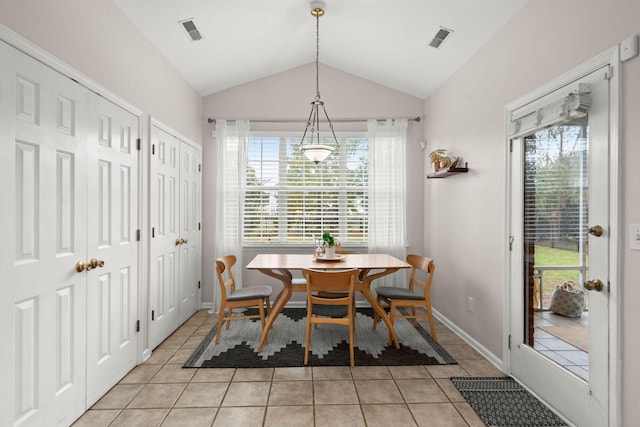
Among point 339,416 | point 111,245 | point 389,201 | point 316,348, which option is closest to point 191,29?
point 111,245

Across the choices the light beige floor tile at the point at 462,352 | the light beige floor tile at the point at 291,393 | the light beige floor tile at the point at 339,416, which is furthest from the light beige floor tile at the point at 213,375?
the light beige floor tile at the point at 462,352

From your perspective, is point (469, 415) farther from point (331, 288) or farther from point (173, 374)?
point (173, 374)

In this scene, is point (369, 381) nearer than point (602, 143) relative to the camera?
No

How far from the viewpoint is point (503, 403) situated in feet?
7.50

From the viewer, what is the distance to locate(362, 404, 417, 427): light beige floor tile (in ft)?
6.82

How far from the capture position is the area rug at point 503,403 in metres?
2.09

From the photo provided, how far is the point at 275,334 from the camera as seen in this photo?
354 cm

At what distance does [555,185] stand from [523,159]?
1.26ft

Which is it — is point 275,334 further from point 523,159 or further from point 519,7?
point 519,7

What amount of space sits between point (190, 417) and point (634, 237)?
2681 millimetres

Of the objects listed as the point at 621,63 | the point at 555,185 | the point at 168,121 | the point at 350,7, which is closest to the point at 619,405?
the point at 555,185

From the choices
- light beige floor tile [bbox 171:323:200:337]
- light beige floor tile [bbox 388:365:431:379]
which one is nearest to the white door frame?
light beige floor tile [bbox 388:365:431:379]

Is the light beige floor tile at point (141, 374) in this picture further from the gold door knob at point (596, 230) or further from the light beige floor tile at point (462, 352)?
the gold door knob at point (596, 230)

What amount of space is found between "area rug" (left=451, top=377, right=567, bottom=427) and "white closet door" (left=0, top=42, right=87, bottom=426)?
2.57 m
